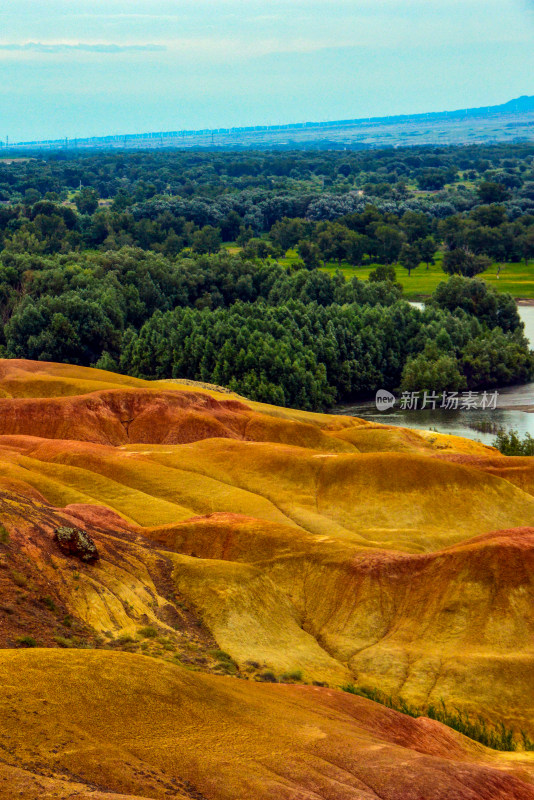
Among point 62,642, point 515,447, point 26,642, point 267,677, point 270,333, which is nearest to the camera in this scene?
point 26,642

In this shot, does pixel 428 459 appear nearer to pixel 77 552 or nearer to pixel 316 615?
pixel 316 615

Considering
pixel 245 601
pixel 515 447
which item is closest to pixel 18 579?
pixel 245 601

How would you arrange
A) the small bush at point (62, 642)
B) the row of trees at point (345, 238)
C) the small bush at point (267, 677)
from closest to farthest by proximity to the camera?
the small bush at point (62, 642)
the small bush at point (267, 677)
the row of trees at point (345, 238)

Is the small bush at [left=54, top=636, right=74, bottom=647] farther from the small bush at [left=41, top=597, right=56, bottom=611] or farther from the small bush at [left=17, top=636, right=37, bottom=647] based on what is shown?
the small bush at [left=41, top=597, right=56, bottom=611]

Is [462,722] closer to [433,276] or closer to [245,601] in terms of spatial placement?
[245,601]

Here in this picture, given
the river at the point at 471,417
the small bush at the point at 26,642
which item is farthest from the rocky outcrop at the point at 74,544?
the river at the point at 471,417

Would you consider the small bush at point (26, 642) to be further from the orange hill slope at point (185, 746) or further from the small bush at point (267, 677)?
the small bush at point (267, 677)
